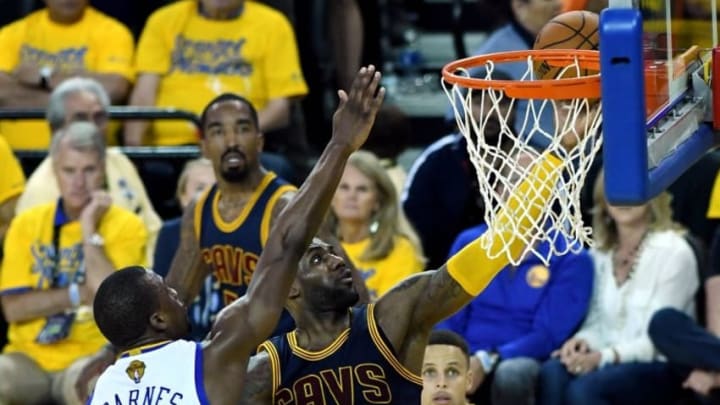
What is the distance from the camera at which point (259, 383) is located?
5.33 m

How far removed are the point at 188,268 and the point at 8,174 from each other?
179cm

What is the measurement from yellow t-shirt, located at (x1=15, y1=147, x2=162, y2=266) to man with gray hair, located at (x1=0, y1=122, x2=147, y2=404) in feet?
0.45

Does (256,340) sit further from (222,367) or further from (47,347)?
(47,347)

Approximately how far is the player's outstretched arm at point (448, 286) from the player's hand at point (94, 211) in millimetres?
2479

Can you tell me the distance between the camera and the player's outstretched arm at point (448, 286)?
17.3 ft

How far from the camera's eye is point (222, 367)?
16.1ft

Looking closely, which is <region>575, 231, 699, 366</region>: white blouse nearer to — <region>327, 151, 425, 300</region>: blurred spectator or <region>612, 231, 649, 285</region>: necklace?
<region>612, 231, 649, 285</region>: necklace

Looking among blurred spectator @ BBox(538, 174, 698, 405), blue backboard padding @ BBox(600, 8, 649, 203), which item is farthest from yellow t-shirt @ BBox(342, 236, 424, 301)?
blue backboard padding @ BBox(600, 8, 649, 203)

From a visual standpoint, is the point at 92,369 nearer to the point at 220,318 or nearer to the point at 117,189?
the point at 117,189

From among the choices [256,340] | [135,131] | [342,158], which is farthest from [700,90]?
[135,131]

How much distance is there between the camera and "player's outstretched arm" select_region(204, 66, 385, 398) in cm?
488

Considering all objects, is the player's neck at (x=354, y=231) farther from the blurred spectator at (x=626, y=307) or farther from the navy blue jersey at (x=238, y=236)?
the blurred spectator at (x=626, y=307)

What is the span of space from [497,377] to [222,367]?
226 cm

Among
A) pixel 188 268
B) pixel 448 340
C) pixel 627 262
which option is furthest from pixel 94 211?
pixel 627 262
